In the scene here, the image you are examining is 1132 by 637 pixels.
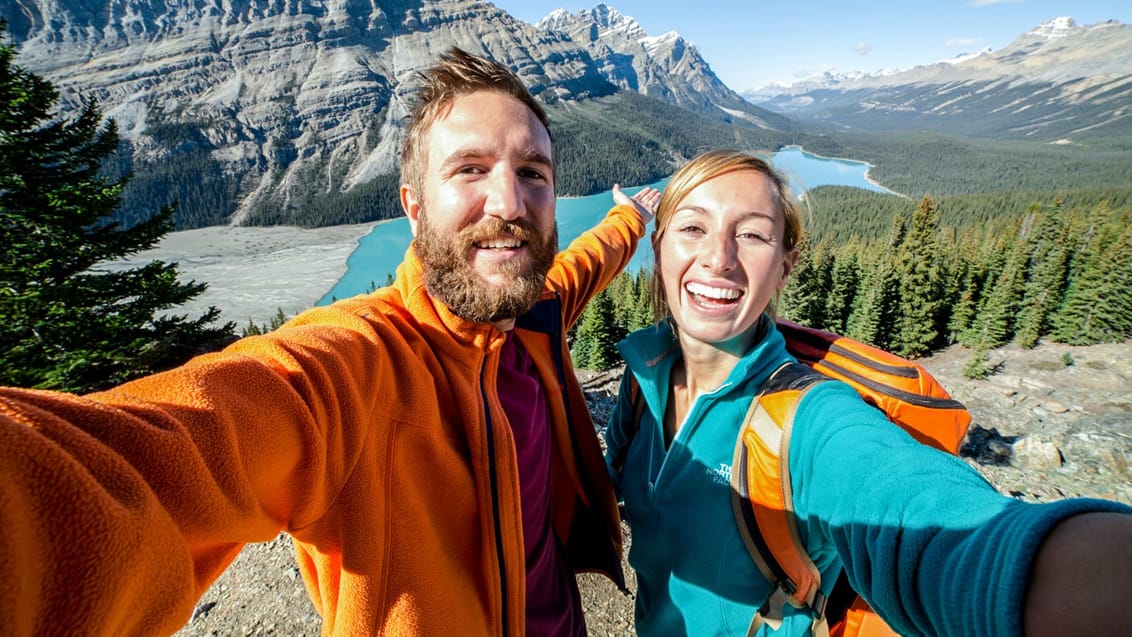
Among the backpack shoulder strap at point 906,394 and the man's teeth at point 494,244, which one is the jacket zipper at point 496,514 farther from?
the backpack shoulder strap at point 906,394

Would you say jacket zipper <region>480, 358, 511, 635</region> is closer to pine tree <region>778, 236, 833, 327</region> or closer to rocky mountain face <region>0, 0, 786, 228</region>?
pine tree <region>778, 236, 833, 327</region>

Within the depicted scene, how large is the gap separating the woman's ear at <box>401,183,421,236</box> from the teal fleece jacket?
1.41 metres

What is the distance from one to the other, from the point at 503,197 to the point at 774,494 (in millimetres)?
1770

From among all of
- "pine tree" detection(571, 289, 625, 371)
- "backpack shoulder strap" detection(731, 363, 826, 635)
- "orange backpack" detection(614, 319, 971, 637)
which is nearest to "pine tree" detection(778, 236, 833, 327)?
"pine tree" detection(571, 289, 625, 371)

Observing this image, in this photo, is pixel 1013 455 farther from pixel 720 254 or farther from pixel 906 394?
pixel 720 254

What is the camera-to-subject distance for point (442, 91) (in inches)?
89.3

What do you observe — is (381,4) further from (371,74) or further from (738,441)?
(738,441)

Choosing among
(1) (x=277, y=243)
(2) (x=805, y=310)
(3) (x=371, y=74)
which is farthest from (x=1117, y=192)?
(3) (x=371, y=74)

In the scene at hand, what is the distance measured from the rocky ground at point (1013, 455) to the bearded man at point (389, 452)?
3.33m

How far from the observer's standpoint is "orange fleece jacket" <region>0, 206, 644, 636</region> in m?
0.62

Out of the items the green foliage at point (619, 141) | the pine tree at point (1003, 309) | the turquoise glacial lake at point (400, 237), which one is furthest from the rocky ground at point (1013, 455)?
the green foliage at point (619, 141)

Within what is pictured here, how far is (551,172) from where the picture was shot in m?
2.35

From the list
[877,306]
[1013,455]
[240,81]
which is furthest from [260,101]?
[1013,455]

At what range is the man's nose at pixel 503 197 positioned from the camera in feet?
6.72
